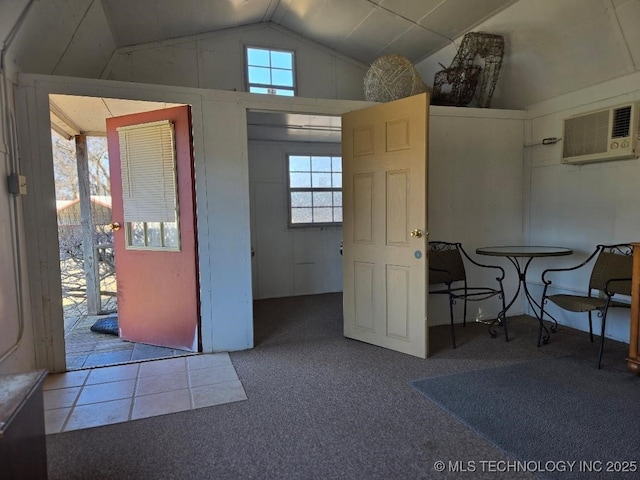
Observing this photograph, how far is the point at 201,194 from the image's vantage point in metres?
3.22

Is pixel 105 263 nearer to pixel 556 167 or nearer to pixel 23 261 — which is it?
pixel 23 261

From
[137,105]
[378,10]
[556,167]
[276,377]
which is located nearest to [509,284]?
[556,167]

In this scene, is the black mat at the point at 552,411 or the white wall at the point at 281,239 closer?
the black mat at the point at 552,411

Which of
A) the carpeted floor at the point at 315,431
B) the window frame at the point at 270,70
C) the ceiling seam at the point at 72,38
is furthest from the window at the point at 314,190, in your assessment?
the ceiling seam at the point at 72,38

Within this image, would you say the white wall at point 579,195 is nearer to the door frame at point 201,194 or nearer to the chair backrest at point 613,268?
the chair backrest at point 613,268

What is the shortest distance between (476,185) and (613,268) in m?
1.39

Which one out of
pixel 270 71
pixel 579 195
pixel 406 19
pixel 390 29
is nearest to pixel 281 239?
pixel 270 71

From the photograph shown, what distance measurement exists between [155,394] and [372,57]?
4407 mm

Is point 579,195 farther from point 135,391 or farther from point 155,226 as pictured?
point 135,391

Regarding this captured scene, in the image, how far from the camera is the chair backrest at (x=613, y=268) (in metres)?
3.02

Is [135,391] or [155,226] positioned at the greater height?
[155,226]

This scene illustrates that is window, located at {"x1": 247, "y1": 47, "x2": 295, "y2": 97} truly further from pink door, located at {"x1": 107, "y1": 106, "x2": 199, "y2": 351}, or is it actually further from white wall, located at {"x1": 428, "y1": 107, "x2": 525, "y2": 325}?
white wall, located at {"x1": 428, "y1": 107, "x2": 525, "y2": 325}

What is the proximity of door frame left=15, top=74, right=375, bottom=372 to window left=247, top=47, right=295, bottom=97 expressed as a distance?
1587mm

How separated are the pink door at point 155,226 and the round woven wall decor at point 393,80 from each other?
172cm
